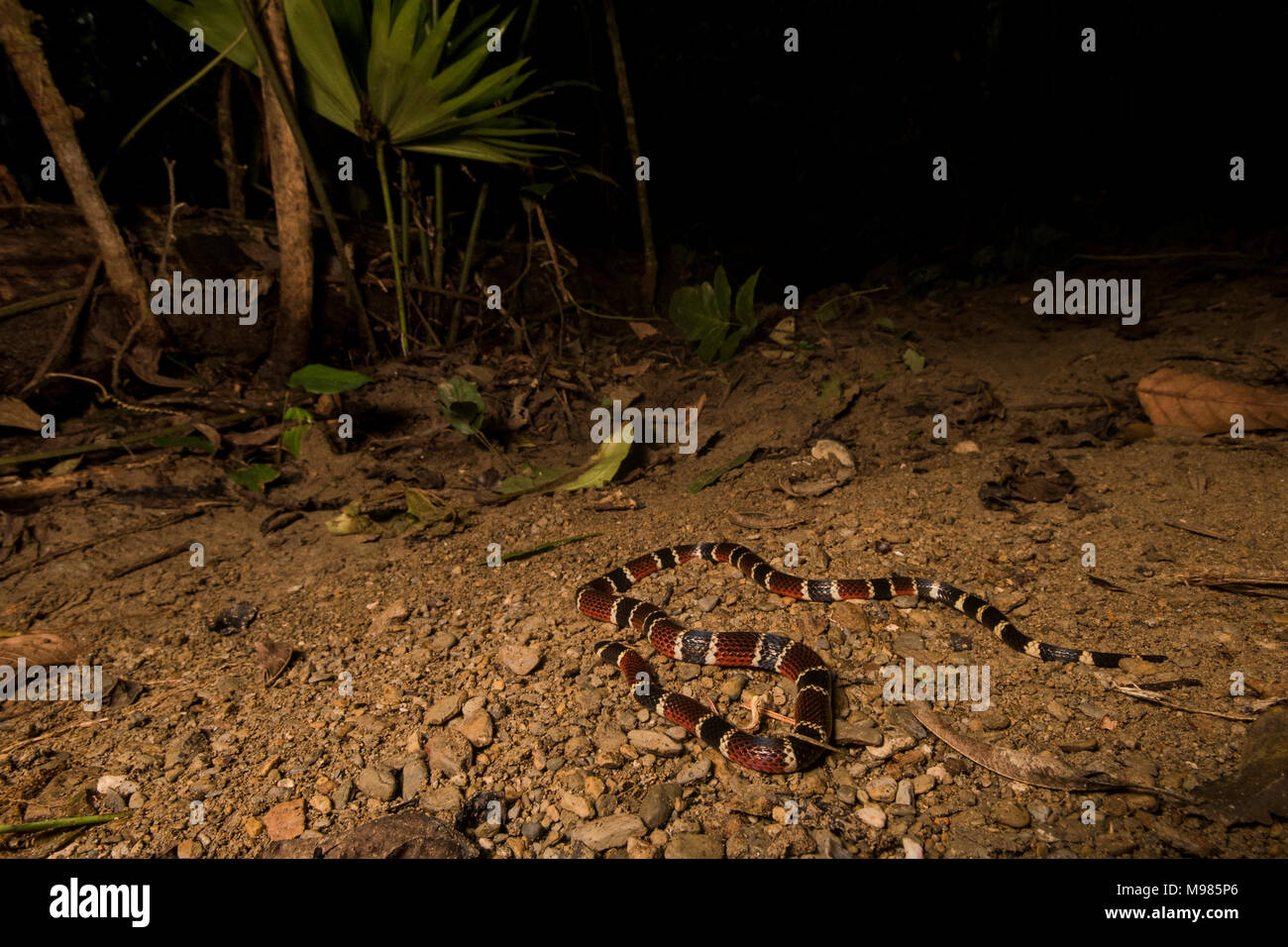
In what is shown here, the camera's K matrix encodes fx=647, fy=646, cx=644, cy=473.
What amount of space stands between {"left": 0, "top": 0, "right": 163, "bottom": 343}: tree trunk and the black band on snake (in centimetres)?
411

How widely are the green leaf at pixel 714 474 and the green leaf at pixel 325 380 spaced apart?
2.27m

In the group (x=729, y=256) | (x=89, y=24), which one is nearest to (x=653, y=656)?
(x=729, y=256)

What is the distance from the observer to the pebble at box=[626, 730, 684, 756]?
2.32 meters

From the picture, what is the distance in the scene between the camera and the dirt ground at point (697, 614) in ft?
6.72

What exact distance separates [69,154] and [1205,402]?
720 cm

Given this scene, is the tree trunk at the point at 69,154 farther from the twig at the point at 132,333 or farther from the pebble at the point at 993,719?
the pebble at the point at 993,719

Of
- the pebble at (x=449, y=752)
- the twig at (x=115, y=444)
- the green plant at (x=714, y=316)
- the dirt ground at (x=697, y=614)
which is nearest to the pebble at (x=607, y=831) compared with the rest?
the dirt ground at (x=697, y=614)

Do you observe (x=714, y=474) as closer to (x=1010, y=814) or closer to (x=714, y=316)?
→ (x=714, y=316)

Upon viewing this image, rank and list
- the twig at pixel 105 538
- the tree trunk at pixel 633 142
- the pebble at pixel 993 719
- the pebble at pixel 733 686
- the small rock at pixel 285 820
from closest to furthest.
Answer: the small rock at pixel 285 820, the pebble at pixel 993 719, the pebble at pixel 733 686, the twig at pixel 105 538, the tree trunk at pixel 633 142

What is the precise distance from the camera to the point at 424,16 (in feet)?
15.1

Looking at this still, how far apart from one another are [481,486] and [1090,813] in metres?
3.71

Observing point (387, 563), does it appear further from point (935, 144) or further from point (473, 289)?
point (935, 144)

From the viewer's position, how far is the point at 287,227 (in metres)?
4.86

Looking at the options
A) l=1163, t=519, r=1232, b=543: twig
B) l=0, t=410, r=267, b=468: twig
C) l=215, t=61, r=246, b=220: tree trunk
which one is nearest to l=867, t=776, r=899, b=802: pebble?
l=1163, t=519, r=1232, b=543: twig
